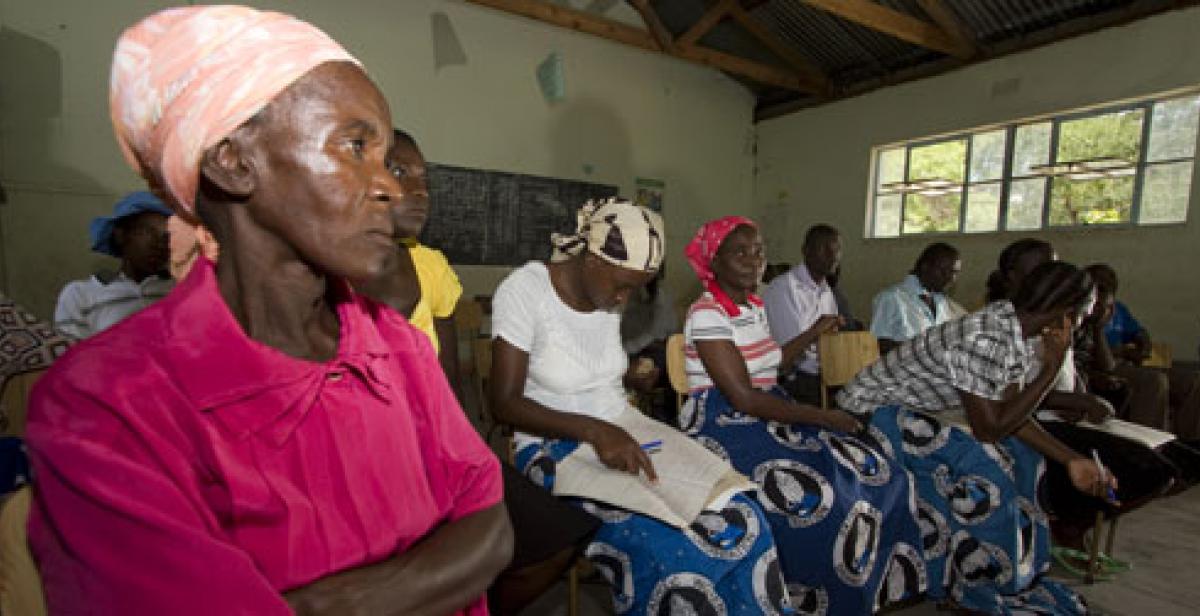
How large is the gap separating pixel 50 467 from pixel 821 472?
1819 millimetres

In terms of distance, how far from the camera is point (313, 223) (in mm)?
647

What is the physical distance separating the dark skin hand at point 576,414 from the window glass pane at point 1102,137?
5887mm

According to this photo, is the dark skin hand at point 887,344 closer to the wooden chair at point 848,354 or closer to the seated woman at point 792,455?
the wooden chair at point 848,354

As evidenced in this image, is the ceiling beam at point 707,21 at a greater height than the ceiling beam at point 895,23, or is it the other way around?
the ceiling beam at point 707,21

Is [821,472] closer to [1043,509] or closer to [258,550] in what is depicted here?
[1043,509]

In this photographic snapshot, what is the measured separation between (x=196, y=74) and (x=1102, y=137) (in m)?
7.11

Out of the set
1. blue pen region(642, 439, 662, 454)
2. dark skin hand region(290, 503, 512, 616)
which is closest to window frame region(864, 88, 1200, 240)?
blue pen region(642, 439, 662, 454)

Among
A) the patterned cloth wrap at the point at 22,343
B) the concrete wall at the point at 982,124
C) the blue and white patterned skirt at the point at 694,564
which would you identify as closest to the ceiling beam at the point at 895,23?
the concrete wall at the point at 982,124

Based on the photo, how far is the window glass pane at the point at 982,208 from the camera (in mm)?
5977

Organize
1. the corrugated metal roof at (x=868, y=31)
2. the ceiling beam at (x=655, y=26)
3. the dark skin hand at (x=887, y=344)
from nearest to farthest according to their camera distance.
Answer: the dark skin hand at (x=887, y=344)
the corrugated metal roof at (x=868, y=31)
the ceiling beam at (x=655, y=26)

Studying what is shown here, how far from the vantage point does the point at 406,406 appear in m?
0.77

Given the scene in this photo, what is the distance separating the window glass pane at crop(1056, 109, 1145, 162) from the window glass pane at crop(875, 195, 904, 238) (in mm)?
1615

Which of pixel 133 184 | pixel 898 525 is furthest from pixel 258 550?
pixel 133 184

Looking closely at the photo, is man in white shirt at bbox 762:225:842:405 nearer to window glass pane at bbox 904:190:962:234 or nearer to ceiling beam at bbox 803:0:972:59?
ceiling beam at bbox 803:0:972:59
